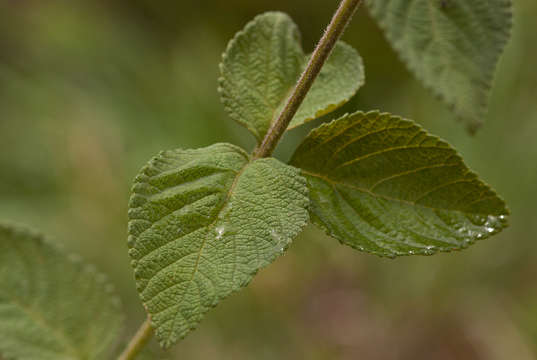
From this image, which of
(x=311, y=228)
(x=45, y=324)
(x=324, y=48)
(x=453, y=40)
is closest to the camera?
(x=324, y=48)

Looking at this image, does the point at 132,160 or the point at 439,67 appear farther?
the point at 132,160

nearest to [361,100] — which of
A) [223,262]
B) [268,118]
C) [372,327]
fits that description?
[372,327]

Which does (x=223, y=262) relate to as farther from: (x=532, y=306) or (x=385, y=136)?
(x=532, y=306)

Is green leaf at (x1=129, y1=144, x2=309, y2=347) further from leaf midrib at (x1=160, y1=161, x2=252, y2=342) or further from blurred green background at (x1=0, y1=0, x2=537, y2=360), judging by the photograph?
blurred green background at (x1=0, y1=0, x2=537, y2=360)

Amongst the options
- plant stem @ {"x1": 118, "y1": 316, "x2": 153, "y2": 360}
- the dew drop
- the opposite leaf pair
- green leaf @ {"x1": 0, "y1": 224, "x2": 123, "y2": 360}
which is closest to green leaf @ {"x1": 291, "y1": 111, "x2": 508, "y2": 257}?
the opposite leaf pair

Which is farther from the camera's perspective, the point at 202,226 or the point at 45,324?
the point at 45,324

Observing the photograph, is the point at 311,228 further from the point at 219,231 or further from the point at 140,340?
the point at 219,231

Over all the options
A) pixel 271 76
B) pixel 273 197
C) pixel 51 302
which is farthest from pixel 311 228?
pixel 273 197
